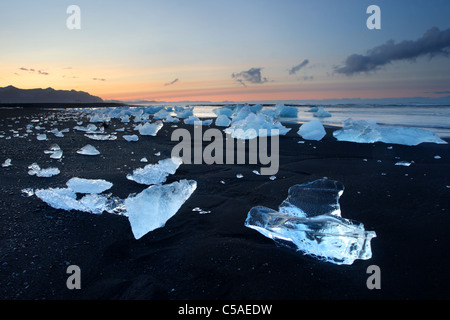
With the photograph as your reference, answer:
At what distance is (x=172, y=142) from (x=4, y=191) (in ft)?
11.1

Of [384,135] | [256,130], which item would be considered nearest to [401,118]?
[384,135]

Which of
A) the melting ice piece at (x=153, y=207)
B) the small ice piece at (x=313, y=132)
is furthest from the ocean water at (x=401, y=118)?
the melting ice piece at (x=153, y=207)

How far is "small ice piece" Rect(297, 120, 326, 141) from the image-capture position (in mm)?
5602

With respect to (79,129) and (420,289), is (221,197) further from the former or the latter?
(79,129)

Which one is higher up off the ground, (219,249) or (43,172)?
(43,172)

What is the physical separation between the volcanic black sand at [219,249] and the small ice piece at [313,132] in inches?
113

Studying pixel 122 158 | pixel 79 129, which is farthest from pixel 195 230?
pixel 79 129

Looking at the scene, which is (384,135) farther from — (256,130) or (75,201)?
(75,201)

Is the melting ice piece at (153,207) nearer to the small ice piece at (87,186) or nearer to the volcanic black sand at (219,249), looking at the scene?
the volcanic black sand at (219,249)

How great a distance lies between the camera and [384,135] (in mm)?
5051

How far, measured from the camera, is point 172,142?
5.52 m

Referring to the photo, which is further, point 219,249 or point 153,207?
point 153,207

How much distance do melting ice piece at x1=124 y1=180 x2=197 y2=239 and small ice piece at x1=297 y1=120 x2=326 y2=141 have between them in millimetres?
4313

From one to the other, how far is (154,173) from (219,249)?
156cm
